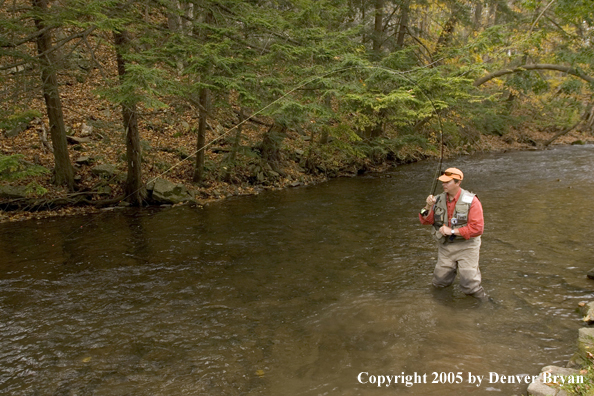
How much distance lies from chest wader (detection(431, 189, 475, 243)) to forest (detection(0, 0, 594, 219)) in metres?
1.34

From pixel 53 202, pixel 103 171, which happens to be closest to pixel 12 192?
pixel 53 202

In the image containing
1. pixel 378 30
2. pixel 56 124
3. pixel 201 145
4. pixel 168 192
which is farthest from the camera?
pixel 378 30

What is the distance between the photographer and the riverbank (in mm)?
10516

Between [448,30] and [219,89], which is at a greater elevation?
[448,30]

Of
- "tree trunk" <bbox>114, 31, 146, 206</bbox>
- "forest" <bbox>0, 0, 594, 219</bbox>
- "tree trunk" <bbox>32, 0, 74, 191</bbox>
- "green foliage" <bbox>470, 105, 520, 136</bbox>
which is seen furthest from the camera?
"green foliage" <bbox>470, 105, 520, 136</bbox>

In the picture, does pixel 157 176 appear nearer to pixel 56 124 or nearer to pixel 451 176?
pixel 56 124

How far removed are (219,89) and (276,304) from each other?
16.0 feet

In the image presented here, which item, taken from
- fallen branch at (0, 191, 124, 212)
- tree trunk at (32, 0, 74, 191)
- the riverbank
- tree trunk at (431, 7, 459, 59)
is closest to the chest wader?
the riverbank

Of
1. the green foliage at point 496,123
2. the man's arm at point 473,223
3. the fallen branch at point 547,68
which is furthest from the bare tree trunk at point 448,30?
the man's arm at point 473,223

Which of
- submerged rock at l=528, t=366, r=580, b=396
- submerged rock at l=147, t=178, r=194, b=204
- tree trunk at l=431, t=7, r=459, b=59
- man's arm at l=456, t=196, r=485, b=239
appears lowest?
submerged rock at l=528, t=366, r=580, b=396

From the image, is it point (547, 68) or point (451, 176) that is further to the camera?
point (547, 68)

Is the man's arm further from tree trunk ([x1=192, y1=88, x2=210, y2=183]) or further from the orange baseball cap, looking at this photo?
tree trunk ([x1=192, y1=88, x2=210, y2=183])

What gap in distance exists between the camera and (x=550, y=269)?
6441mm

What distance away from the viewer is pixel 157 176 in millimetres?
8906
